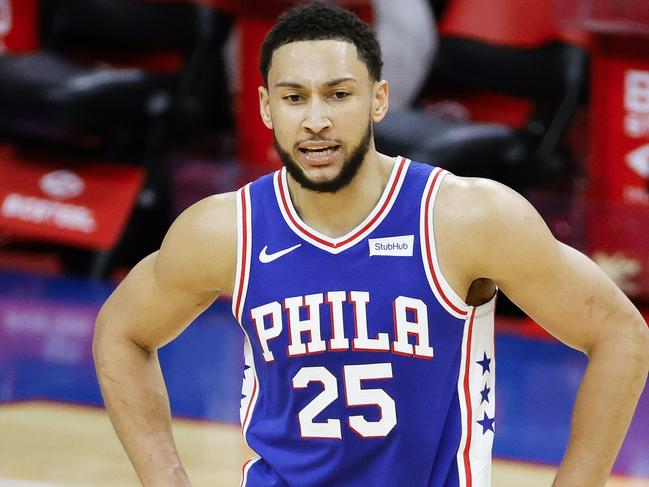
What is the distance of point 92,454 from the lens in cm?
Result: 479

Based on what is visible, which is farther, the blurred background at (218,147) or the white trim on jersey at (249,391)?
the blurred background at (218,147)

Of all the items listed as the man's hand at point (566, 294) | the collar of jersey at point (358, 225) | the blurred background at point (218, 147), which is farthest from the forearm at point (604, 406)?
the blurred background at point (218, 147)

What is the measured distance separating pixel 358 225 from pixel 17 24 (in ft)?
18.9

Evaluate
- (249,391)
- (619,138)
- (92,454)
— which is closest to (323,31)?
(249,391)

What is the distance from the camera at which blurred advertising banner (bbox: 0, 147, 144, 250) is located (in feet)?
25.2

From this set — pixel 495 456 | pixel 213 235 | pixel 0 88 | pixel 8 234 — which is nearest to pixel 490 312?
pixel 213 235

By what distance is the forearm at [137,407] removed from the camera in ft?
9.57

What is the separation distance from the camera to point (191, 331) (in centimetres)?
675

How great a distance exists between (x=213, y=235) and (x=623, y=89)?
413 cm

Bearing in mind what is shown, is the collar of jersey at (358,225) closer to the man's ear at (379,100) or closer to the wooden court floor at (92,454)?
the man's ear at (379,100)

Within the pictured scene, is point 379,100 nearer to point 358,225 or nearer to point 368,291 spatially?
point 358,225

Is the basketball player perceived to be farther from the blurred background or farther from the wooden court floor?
the blurred background

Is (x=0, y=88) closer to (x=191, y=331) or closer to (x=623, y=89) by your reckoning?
(x=191, y=331)

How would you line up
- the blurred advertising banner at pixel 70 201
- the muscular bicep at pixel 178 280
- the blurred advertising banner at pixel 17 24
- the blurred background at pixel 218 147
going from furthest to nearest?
the blurred advertising banner at pixel 17 24 → the blurred advertising banner at pixel 70 201 → the blurred background at pixel 218 147 → the muscular bicep at pixel 178 280
